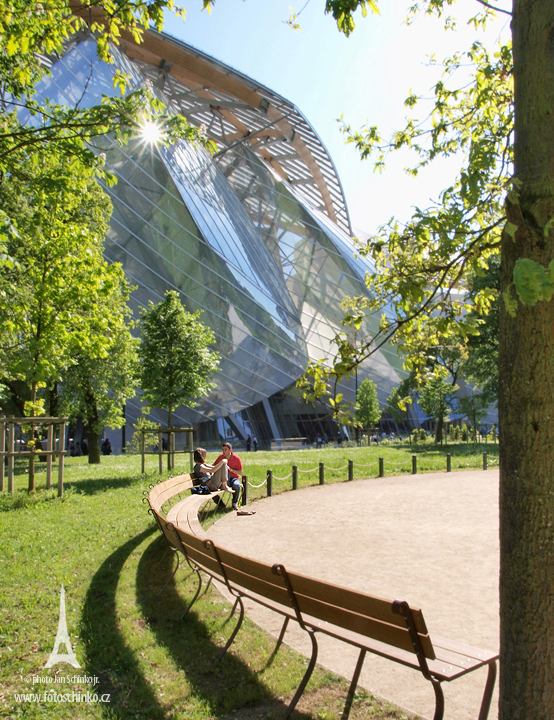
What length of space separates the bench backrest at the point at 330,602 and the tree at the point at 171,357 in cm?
1166

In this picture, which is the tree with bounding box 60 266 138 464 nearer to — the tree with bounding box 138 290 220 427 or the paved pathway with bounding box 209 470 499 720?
the tree with bounding box 138 290 220 427

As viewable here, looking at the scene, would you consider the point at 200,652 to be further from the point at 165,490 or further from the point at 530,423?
the point at 165,490

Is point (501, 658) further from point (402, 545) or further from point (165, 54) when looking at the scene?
point (165, 54)

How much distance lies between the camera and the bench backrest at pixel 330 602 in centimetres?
285

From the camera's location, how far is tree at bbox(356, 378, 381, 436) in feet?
131

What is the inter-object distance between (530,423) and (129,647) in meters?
3.32

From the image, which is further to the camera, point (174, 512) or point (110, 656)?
point (174, 512)

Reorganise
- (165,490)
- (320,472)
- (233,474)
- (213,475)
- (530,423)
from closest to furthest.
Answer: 1. (530,423)
2. (165,490)
3. (213,475)
4. (233,474)
5. (320,472)

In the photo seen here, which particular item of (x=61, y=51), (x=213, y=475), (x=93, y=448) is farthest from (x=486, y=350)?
(x=61, y=51)

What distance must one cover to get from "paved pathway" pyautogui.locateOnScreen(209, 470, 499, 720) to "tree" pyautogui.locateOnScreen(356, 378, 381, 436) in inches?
1053

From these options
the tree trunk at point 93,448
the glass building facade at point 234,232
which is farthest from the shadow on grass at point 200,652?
the glass building facade at point 234,232

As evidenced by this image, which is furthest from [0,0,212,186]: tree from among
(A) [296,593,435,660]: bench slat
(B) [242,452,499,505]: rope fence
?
(B) [242,452,499,505]: rope fence

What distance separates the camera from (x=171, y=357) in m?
15.8

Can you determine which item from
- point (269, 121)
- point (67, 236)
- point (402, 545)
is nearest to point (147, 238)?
point (269, 121)
